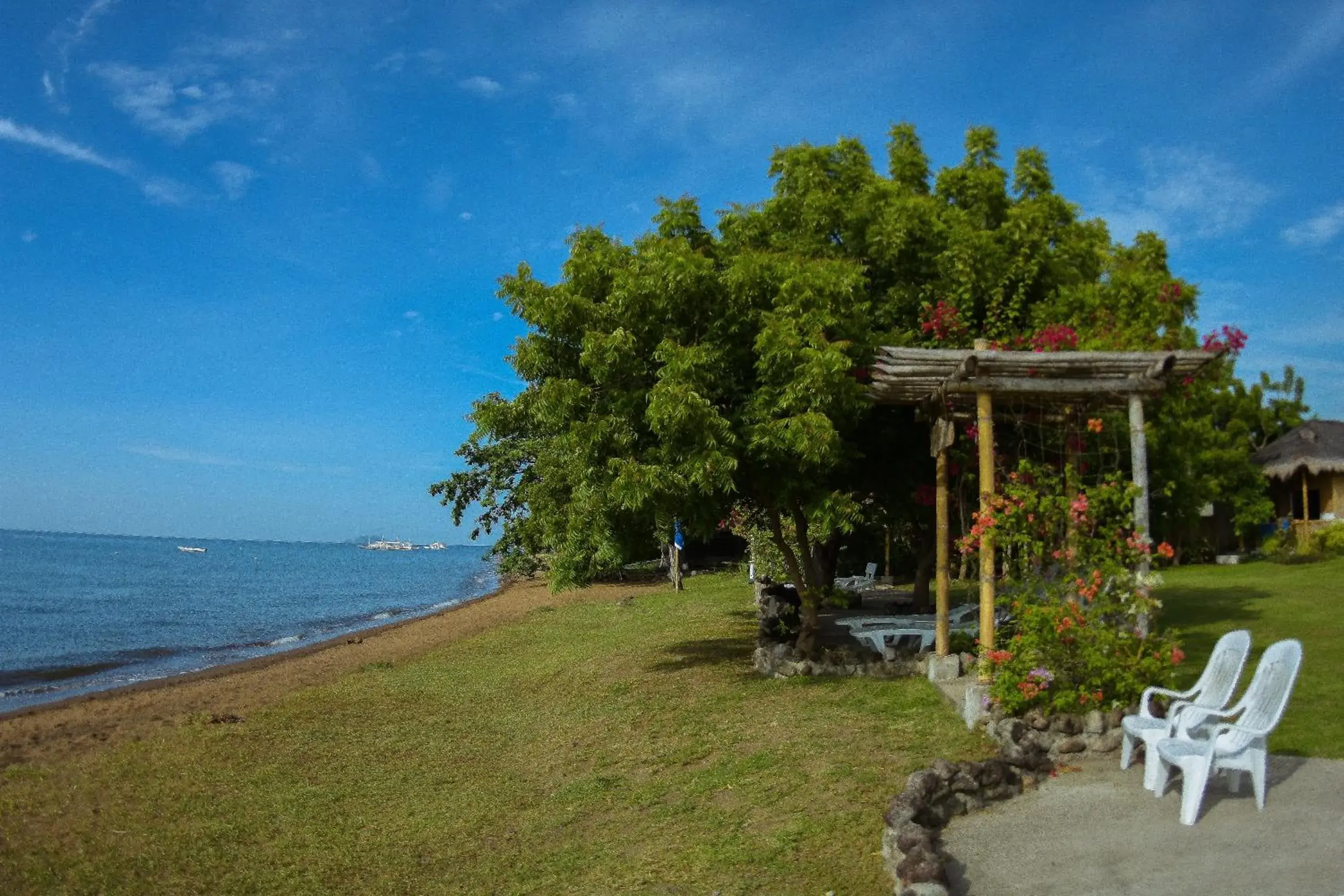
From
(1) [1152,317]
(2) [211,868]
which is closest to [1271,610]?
(1) [1152,317]

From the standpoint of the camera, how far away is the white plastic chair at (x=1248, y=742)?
557 centimetres

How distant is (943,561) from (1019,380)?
233 centimetres

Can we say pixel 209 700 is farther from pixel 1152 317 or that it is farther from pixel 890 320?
pixel 1152 317

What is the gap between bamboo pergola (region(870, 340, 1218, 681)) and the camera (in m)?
8.35

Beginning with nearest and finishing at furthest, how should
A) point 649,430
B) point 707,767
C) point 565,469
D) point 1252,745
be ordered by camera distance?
1. point 1252,745
2. point 707,767
3. point 649,430
4. point 565,469

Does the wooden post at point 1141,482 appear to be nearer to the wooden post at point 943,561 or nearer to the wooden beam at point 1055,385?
the wooden beam at point 1055,385

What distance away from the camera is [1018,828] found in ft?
18.9

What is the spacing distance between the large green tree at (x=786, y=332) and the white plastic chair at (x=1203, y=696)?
3.82m

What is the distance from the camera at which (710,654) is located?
14.4m

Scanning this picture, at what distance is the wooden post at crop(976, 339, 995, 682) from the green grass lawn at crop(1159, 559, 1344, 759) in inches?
81.6

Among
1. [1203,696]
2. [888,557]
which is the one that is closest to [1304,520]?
[888,557]

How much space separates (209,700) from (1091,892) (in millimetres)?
13066

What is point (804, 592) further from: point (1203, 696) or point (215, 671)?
point (215, 671)

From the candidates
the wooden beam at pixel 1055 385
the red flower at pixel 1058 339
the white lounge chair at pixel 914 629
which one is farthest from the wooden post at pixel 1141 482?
the white lounge chair at pixel 914 629
